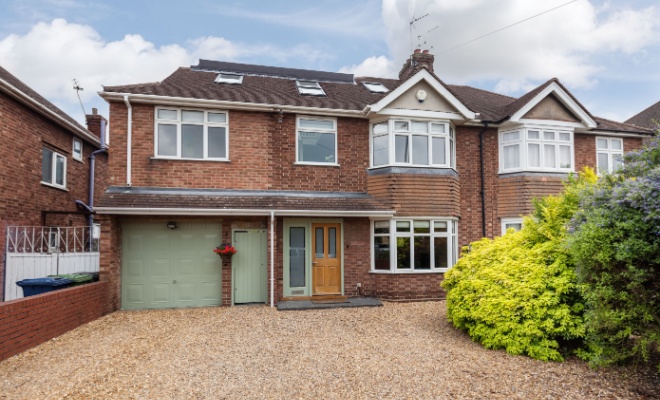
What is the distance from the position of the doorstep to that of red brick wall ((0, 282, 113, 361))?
13.2 ft

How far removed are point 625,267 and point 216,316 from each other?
24.7 feet

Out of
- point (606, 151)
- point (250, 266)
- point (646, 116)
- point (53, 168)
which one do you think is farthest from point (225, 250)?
point (646, 116)

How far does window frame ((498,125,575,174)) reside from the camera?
452 inches

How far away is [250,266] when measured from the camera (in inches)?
394

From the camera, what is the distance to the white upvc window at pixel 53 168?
456 inches

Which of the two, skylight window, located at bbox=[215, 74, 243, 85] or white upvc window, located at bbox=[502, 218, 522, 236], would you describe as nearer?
white upvc window, located at bbox=[502, 218, 522, 236]

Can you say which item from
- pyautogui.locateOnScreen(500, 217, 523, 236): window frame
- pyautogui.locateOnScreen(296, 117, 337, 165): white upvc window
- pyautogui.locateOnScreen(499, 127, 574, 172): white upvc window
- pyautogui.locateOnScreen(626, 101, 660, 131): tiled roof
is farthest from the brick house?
pyautogui.locateOnScreen(626, 101, 660, 131): tiled roof

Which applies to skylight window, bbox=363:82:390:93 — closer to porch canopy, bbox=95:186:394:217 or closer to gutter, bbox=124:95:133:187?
porch canopy, bbox=95:186:394:217

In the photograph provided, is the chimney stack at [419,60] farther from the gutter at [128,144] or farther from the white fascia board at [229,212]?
the gutter at [128,144]

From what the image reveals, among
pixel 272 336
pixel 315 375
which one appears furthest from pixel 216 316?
pixel 315 375

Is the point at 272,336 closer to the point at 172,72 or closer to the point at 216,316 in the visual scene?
the point at 216,316

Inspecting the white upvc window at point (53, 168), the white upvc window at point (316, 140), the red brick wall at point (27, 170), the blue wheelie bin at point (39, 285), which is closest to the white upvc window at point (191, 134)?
the white upvc window at point (316, 140)

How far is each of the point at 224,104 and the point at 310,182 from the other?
10.1 feet

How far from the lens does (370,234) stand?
35.0ft
